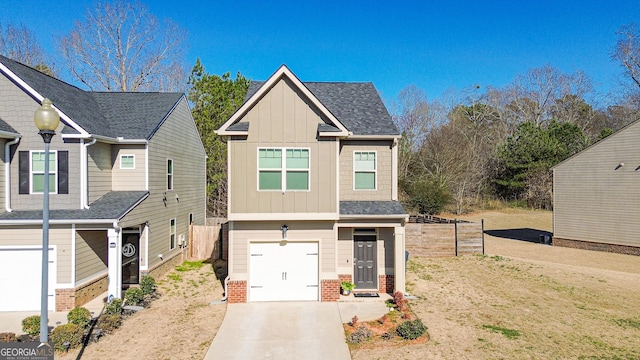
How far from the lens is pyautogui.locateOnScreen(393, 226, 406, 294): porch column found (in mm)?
12492

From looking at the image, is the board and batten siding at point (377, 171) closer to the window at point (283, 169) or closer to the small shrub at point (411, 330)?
the window at point (283, 169)

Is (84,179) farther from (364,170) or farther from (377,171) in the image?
(377,171)

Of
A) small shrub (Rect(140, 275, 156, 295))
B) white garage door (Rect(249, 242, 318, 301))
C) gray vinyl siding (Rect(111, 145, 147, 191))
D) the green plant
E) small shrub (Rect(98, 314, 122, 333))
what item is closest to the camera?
the green plant

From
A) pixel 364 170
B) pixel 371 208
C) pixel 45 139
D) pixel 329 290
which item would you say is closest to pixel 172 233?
pixel 329 290

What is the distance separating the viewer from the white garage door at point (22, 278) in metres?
11.5

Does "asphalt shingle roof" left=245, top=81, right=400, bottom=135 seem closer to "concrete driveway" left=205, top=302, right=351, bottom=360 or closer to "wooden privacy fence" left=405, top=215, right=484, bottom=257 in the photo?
"concrete driveway" left=205, top=302, right=351, bottom=360

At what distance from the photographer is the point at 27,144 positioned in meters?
12.2

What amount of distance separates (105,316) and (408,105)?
131ft

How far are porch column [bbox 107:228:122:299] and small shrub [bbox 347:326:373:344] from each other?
7.85m

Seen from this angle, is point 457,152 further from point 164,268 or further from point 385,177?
point 164,268

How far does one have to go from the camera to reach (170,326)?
10453 mm

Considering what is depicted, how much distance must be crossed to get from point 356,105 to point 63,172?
10.8 meters

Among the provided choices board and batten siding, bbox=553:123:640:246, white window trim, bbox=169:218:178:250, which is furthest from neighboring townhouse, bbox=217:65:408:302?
board and batten siding, bbox=553:123:640:246

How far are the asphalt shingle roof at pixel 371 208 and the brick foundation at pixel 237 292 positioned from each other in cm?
408
